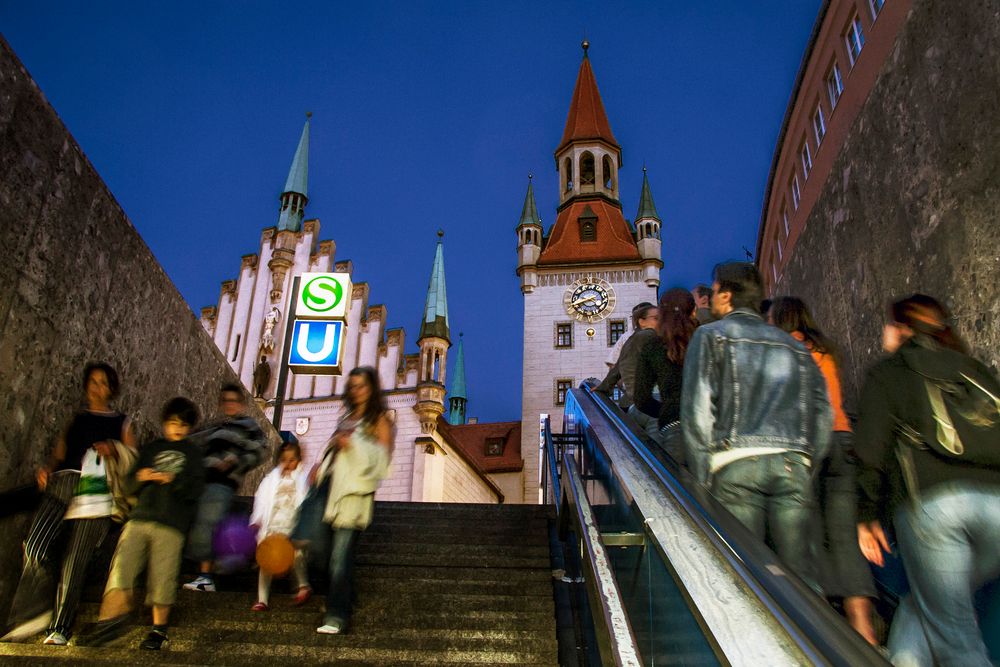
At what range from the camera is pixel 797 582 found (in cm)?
170

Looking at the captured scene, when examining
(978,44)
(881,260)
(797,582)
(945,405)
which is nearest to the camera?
(797,582)

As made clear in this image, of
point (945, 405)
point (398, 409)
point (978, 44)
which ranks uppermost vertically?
point (398, 409)

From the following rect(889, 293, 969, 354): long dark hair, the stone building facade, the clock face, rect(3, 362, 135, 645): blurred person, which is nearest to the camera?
rect(889, 293, 969, 354): long dark hair

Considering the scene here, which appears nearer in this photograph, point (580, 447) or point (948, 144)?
point (948, 144)

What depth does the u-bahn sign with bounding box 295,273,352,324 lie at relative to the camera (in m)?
11.8

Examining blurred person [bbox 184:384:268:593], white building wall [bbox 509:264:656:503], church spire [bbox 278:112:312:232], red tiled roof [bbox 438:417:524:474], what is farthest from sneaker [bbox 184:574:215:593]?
white building wall [bbox 509:264:656:503]

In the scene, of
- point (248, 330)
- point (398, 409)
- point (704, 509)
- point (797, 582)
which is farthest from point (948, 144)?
point (248, 330)

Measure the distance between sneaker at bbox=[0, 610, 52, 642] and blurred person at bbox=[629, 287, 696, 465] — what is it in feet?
9.87

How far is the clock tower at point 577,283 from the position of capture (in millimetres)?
35594

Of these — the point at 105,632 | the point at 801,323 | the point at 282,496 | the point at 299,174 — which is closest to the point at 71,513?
the point at 105,632

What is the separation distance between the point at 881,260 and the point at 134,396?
16.8ft

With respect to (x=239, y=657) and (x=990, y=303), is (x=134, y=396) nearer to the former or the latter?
(x=239, y=657)

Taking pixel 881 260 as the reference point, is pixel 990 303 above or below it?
below

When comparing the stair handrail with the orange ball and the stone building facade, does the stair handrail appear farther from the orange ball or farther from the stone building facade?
the stone building facade
